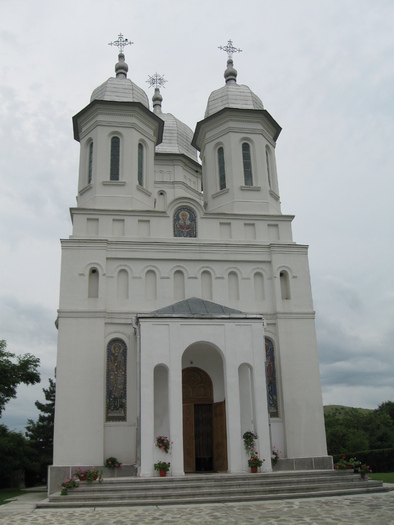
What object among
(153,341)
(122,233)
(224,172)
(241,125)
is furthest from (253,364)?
(241,125)

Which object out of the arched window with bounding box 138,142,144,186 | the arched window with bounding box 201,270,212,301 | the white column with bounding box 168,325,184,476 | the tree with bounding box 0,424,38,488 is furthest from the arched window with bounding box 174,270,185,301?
the tree with bounding box 0,424,38,488

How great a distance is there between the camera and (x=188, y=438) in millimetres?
16891

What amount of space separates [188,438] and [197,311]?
4.09 meters

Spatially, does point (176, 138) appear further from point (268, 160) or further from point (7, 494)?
point (7, 494)

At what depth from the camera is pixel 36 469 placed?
1095 inches

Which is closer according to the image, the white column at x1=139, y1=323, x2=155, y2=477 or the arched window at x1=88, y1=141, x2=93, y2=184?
the white column at x1=139, y1=323, x2=155, y2=477

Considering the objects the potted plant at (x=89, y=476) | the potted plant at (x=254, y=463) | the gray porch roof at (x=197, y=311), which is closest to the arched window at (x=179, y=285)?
the gray porch roof at (x=197, y=311)

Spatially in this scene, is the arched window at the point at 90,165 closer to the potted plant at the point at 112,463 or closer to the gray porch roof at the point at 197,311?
the gray porch roof at the point at 197,311

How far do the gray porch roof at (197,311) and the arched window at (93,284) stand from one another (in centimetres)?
266

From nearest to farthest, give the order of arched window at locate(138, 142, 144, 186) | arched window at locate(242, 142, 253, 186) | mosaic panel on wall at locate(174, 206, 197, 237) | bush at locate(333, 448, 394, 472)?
mosaic panel on wall at locate(174, 206, 197, 237), arched window at locate(138, 142, 144, 186), arched window at locate(242, 142, 253, 186), bush at locate(333, 448, 394, 472)

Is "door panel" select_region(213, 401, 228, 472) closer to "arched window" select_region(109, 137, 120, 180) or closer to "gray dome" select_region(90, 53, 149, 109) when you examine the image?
"arched window" select_region(109, 137, 120, 180)

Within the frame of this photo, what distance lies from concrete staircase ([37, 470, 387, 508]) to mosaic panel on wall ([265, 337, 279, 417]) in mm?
3302

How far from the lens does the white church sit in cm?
1585

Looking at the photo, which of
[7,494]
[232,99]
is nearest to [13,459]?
[7,494]
